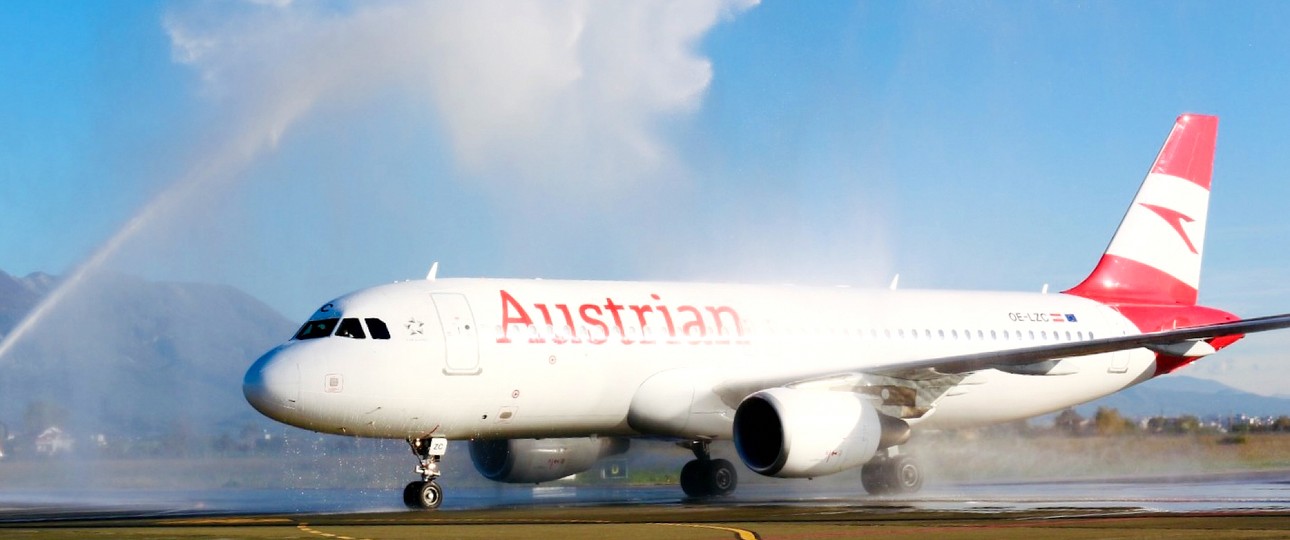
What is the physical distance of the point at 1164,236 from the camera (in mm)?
30984

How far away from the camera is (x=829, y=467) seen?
858 inches

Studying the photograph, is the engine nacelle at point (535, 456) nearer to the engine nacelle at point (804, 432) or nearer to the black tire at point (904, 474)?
the engine nacelle at point (804, 432)

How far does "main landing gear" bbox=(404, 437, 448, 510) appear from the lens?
21219 mm

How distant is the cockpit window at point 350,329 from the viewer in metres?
21.2

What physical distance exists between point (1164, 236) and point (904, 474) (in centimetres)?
919

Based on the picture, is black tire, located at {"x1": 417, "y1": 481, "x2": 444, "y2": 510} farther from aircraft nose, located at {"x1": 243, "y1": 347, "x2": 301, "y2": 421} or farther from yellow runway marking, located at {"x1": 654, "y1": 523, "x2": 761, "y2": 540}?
yellow runway marking, located at {"x1": 654, "y1": 523, "x2": 761, "y2": 540}

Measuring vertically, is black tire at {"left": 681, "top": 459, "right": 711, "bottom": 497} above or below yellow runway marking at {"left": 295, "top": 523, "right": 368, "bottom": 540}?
above

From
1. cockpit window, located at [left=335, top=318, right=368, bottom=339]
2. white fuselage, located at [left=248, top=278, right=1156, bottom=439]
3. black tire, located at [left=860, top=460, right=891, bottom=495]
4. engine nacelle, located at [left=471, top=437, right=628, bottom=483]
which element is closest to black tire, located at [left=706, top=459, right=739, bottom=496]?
Answer: engine nacelle, located at [left=471, top=437, right=628, bottom=483]

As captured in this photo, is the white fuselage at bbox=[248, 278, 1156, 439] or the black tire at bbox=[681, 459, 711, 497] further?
the black tire at bbox=[681, 459, 711, 497]

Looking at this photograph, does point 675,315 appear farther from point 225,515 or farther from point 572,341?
point 225,515

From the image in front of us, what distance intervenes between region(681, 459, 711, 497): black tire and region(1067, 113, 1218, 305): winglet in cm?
902

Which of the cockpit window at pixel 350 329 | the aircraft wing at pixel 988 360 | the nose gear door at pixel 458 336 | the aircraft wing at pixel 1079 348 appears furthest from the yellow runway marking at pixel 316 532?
the aircraft wing at pixel 1079 348

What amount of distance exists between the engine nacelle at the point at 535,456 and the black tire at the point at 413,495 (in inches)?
135

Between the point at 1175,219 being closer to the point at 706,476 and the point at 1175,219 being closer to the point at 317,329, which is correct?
the point at 706,476
